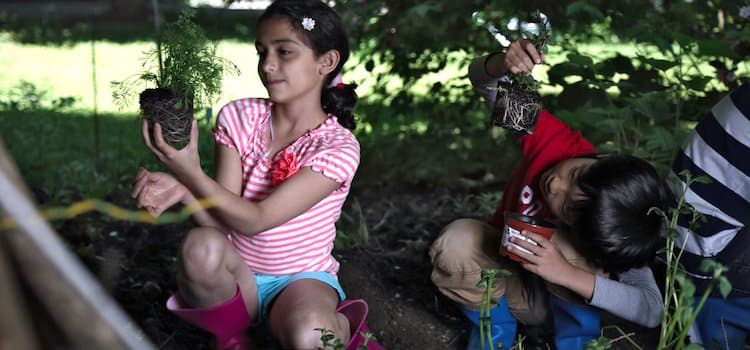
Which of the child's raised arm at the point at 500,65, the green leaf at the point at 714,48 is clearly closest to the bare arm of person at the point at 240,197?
the child's raised arm at the point at 500,65

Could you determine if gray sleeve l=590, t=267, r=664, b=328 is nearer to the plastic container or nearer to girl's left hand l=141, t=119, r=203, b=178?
the plastic container

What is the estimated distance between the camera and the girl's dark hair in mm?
2490

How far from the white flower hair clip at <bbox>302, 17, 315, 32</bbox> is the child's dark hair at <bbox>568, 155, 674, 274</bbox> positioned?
892mm

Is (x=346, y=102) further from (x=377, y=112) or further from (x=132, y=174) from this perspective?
(x=132, y=174)

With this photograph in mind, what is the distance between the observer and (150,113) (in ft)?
7.17

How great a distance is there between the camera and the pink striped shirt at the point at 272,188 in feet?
8.20

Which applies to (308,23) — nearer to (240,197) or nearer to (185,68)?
(185,68)

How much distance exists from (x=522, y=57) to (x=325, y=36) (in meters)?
0.58

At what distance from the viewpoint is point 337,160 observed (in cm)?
241

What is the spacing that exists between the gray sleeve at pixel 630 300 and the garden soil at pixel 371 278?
0.57ft

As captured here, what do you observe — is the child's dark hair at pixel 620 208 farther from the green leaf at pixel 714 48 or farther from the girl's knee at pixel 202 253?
the girl's knee at pixel 202 253

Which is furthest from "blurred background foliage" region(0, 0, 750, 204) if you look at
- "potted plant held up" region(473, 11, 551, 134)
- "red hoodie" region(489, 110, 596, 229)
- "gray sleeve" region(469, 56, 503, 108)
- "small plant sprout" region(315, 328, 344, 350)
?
"small plant sprout" region(315, 328, 344, 350)

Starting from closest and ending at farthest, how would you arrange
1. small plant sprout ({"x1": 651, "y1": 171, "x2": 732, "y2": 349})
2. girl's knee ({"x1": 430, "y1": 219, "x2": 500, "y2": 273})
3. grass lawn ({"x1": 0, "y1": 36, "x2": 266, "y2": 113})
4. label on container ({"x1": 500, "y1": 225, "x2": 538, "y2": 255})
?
1. small plant sprout ({"x1": 651, "y1": 171, "x2": 732, "y2": 349})
2. label on container ({"x1": 500, "y1": 225, "x2": 538, "y2": 255})
3. girl's knee ({"x1": 430, "y1": 219, "x2": 500, "y2": 273})
4. grass lawn ({"x1": 0, "y1": 36, "x2": 266, "y2": 113})

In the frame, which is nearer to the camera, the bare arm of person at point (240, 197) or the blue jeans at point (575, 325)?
the bare arm of person at point (240, 197)
